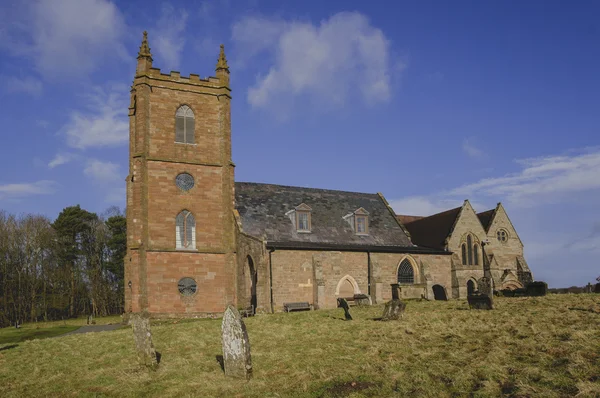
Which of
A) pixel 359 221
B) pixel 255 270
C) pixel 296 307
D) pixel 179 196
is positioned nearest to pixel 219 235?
pixel 255 270

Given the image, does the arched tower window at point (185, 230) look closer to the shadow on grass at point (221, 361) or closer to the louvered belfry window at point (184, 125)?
the louvered belfry window at point (184, 125)

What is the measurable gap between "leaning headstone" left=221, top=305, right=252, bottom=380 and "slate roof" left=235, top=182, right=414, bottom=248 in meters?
20.5

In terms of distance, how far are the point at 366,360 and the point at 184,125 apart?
25.8m

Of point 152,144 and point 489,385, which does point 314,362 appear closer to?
point 489,385

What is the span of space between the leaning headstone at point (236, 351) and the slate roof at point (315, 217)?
2047cm

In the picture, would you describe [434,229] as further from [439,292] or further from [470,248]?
[439,292]

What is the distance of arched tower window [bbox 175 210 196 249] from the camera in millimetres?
34906

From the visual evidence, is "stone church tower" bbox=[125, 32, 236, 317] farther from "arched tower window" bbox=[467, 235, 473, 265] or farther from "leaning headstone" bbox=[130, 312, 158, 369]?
"arched tower window" bbox=[467, 235, 473, 265]

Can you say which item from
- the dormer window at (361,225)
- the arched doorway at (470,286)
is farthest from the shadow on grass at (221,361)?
the arched doorway at (470,286)

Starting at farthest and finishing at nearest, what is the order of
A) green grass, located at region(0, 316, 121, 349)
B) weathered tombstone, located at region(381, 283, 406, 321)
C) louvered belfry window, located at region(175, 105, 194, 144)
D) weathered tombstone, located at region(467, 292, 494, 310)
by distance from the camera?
louvered belfry window, located at region(175, 105, 194, 144), green grass, located at region(0, 316, 121, 349), weathered tombstone, located at region(467, 292, 494, 310), weathered tombstone, located at region(381, 283, 406, 321)

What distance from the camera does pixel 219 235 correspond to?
36000 millimetres

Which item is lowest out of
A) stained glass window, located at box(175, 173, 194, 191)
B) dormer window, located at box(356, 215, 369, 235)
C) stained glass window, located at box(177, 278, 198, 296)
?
stained glass window, located at box(177, 278, 198, 296)

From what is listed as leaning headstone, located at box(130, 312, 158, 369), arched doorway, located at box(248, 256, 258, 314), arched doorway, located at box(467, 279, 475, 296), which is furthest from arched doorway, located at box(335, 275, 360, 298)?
leaning headstone, located at box(130, 312, 158, 369)

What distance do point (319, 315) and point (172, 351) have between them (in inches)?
360
